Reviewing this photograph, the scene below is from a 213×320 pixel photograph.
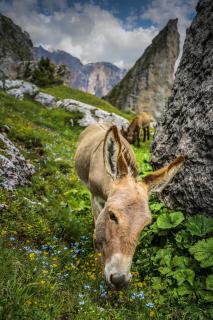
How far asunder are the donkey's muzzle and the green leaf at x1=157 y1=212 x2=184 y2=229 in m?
2.31

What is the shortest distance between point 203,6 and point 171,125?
3075mm

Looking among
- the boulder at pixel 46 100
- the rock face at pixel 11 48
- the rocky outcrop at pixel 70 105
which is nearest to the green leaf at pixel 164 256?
the rocky outcrop at pixel 70 105

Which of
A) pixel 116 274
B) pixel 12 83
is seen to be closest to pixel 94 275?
pixel 116 274

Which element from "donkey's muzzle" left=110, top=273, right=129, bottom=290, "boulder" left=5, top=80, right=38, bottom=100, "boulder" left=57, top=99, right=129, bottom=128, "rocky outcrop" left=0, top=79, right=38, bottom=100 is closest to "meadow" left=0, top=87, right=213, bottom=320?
"donkey's muzzle" left=110, top=273, right=129, bottom=290

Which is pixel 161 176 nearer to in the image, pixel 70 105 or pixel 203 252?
pixel 203 252

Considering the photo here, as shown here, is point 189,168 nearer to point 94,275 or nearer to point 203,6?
point 94,275

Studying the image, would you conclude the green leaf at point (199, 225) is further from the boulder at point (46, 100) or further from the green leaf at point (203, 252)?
the boulder at point (46, 100)

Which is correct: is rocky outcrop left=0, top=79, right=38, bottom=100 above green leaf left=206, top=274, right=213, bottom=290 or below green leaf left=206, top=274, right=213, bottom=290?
above

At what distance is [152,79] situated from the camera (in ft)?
200

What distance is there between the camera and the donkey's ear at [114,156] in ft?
14.2

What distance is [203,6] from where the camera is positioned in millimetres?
7633

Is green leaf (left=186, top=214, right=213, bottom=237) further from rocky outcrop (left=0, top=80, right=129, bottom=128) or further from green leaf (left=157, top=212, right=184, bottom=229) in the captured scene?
rocky outcrop (left=0, top=80, right=129, bottom=128)

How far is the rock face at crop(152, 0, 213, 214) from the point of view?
19.1 feet

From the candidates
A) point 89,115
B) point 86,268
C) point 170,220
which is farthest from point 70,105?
point 86,268
